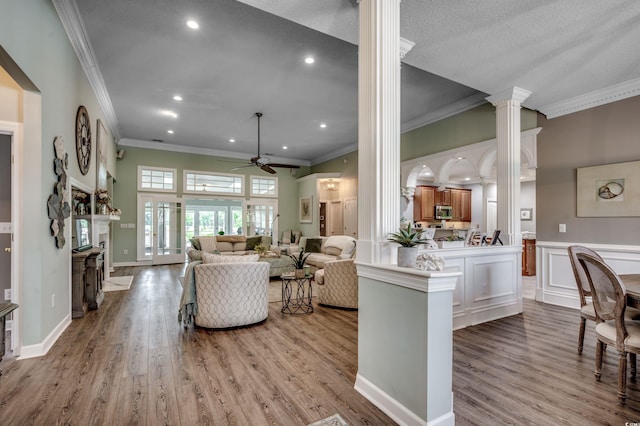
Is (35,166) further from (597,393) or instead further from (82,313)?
(597,393)

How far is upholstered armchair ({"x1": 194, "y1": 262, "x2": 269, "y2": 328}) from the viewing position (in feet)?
11.5

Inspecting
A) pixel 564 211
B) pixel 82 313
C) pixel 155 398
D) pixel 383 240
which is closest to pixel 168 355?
pixel 155 398

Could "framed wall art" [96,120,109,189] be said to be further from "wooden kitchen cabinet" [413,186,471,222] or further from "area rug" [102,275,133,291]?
"wooden kitchen cabinet" [413,186,471,222]

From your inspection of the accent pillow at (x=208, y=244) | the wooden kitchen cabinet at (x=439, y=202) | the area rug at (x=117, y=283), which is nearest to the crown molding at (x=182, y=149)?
the accent pillow at (x=208, y=244)

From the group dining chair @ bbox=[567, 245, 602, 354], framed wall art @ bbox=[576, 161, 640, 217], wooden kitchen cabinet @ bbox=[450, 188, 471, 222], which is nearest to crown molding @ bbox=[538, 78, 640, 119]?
framed wall art @ bbox=[576, 161, 640, 217]

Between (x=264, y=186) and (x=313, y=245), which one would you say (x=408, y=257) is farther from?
(x=264, y=186)

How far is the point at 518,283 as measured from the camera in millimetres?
4297

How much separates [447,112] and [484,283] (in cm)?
340

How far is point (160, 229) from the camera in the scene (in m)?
8.81

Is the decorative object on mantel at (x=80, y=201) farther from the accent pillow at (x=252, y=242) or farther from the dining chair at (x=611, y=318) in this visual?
the dining chair at (x=611, y=318)

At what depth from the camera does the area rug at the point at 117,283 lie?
5653mm

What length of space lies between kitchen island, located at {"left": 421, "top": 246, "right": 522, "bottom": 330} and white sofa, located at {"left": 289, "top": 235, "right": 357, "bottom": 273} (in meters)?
2.55

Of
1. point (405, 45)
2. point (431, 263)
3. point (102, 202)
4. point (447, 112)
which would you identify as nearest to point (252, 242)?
point (102, 202)

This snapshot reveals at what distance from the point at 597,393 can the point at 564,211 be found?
3194 millimetres
